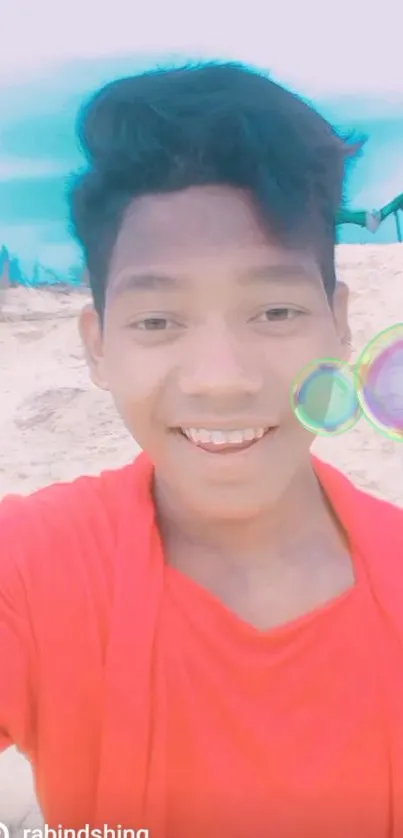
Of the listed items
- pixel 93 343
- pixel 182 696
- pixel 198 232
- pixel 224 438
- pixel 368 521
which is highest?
pixel 198 232

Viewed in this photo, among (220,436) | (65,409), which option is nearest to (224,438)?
(220,436)

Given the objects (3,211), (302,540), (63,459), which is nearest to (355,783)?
(302,540)

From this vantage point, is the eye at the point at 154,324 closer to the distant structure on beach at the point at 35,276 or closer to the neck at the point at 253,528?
the distant structure on beach at the point at 35,276

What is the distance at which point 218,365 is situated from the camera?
1032mm

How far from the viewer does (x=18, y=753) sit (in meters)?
1.17

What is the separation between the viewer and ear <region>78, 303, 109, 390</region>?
3.65ft

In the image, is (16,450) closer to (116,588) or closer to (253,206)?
(116,588)

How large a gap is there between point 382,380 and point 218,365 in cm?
23

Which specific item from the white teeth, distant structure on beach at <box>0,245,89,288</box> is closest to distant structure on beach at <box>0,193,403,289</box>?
distant structure on beach at <box>0,245,89,288</box>

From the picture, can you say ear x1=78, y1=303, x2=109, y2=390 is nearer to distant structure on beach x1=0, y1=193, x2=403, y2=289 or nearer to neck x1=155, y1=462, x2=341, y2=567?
distant structure on beach x1=0, y1=193, x2=403, y2=289

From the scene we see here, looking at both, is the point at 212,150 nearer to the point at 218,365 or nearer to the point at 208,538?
the point at 218,365

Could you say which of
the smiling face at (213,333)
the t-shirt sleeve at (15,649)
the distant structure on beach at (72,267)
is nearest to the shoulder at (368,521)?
the smiling face at (213,333)

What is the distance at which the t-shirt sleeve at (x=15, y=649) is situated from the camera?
1106 millimetres

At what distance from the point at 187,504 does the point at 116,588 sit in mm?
143
